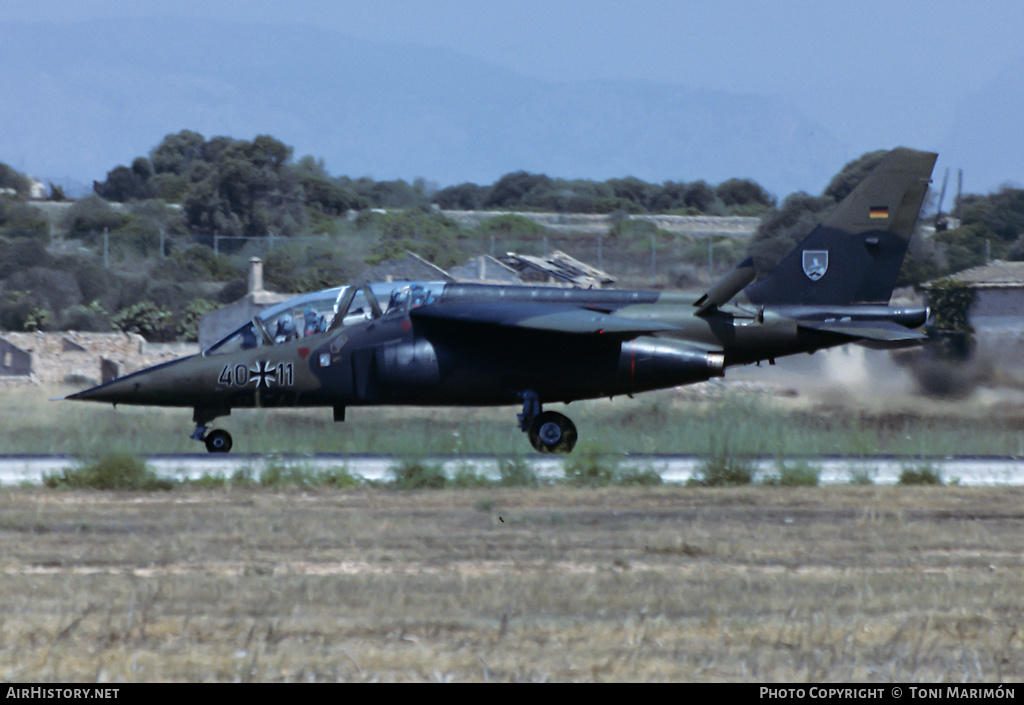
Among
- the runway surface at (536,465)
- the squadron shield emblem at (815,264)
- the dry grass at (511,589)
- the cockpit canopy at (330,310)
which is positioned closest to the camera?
the dry grass at (511,589)

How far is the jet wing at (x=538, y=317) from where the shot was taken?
16781 mm

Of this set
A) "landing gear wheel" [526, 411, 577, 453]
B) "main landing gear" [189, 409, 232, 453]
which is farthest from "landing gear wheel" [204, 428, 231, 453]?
"landing gear wheel" [526, 411, 577, 453]

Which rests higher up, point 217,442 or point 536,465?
point 536,465

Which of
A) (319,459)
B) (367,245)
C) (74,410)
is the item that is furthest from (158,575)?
(367,245)

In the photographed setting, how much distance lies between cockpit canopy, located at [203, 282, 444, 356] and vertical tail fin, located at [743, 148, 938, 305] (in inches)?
197

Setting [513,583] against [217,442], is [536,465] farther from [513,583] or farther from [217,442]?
[513,583]

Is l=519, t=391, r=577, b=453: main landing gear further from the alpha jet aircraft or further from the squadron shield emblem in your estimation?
the squadron shield emblem

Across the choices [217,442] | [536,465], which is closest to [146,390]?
[217,442]

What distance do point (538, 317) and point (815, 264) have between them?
432 centimetres

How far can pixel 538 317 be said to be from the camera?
17062 mm

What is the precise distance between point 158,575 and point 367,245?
43.6 meters

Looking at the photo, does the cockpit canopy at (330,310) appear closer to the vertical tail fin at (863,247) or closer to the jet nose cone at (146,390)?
the jet nose cone at (146,390)

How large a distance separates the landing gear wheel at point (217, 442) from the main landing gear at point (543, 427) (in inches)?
165

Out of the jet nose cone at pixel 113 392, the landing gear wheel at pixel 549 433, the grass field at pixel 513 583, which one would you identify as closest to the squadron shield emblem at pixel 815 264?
the landing gear wheel at pixel 549 433
